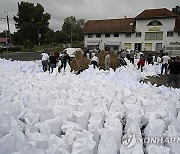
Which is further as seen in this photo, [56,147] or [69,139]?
[69,139]

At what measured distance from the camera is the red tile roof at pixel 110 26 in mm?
36281

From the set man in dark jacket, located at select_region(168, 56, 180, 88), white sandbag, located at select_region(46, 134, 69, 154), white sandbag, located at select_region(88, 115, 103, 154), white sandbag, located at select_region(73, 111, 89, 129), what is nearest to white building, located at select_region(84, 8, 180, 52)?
man in dark jacket, located at select_region(168, 56, 180, 88)

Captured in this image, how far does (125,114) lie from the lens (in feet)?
13.7

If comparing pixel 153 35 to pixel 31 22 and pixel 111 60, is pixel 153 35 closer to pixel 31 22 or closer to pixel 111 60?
pixel 111 60

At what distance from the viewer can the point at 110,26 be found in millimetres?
37531

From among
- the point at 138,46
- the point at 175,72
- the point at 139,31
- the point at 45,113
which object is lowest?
the point at 45,113

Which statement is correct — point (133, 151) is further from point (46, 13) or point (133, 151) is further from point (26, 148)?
point (46, 13)

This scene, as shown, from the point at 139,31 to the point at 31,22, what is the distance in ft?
88.3

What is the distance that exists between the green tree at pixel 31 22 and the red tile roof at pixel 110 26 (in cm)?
Answer: 1529

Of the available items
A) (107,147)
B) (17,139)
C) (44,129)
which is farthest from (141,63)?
(17,139)

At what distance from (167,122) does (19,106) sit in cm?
273

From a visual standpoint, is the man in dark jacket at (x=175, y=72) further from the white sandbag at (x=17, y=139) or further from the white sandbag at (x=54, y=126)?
the white sandbag at (x=17, y=139)

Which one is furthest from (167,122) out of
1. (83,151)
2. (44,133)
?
(44,133)

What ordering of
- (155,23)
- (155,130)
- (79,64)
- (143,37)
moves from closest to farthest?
(155,130)
(79,64)
(155,23)
(143,37)
